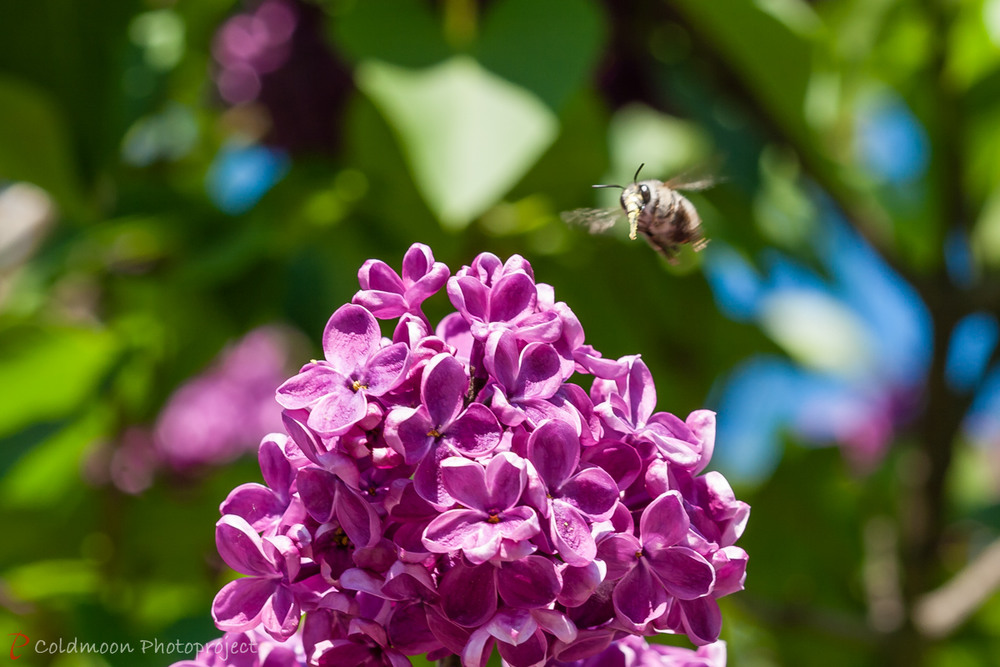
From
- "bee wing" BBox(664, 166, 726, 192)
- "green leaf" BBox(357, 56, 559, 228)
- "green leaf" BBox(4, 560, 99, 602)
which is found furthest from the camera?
"green leaf" BBox(4, 560, 99, 602)

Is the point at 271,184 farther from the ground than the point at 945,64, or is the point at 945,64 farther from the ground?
the point at 945,64

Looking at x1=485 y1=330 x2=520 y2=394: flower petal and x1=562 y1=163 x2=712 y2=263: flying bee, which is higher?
x1=485 y1=330 x2=520 y2=394: flower petal

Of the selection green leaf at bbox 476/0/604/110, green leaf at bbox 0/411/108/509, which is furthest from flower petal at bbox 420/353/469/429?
green leaf at bbox 0/411/108/509

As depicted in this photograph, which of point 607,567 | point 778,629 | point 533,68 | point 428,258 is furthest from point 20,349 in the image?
point 778,629

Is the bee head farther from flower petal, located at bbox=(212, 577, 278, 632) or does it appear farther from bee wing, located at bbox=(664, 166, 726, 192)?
flower petal, located at bbox=(212, 577, 278, 632)

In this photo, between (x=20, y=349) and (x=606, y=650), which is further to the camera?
(x=20, y=349)

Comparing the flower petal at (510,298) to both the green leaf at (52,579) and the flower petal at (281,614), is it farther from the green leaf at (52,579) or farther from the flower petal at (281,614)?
the green leaf at (52,579)

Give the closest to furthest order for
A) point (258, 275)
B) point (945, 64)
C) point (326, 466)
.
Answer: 1. point (326, 466)
2. point (258, 275)
3. point (945, 64)

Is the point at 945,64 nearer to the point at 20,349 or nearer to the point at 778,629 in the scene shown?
the point at 778,629
